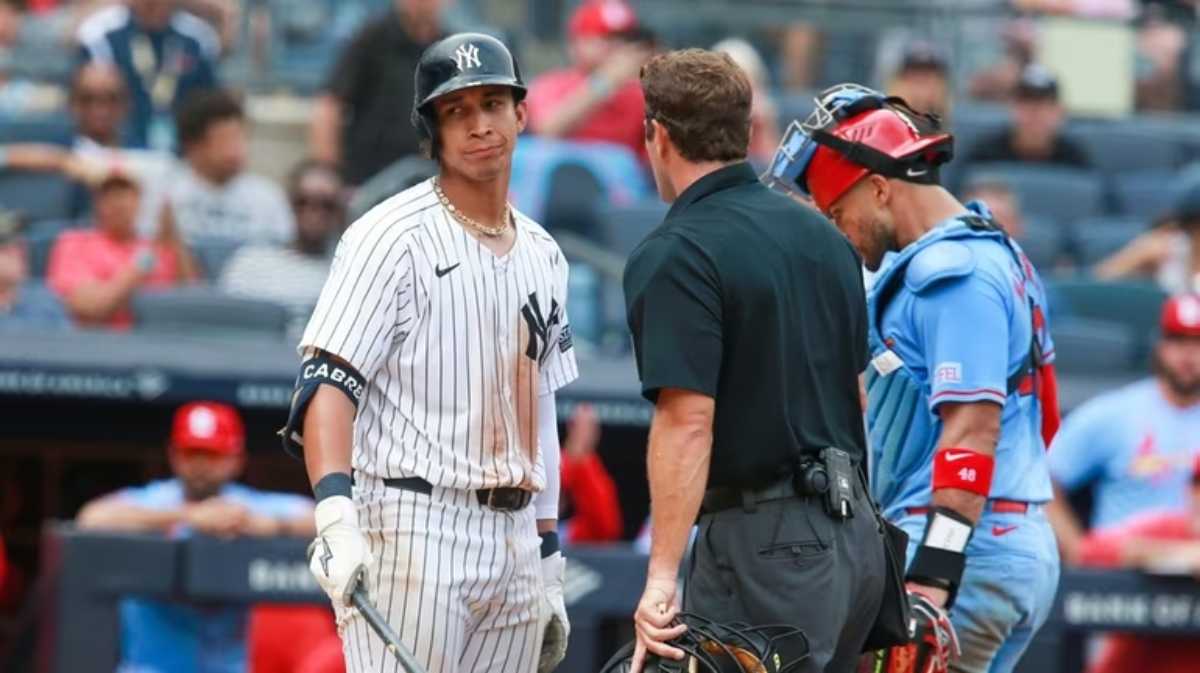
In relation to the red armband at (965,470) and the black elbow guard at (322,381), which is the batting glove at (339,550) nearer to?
the black elbow guard at (322,381)

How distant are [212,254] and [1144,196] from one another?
15.6ft

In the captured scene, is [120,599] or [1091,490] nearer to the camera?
[120,599]

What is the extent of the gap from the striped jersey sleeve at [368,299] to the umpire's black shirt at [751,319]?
47cm

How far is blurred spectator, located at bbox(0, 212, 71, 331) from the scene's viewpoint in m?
8.69

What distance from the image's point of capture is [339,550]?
437 cm

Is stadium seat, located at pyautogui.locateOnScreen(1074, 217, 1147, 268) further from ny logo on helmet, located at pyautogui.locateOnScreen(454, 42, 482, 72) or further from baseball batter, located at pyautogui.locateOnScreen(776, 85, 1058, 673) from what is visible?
ny logo on helmet, located at pyautogui.locateOnScreen(454, 42, 482, 72)

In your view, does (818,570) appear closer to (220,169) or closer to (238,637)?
(238,637)

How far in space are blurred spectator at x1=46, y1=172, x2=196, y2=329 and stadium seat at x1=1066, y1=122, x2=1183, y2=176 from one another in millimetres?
4956

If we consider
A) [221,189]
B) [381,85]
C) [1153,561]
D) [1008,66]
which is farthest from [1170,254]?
[221,189]

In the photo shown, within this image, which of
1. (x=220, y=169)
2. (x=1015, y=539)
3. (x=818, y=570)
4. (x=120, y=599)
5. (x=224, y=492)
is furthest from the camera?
(x=220, y=169)

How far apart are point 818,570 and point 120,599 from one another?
3.55m

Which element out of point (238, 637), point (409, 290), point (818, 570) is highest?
point (409, 290)

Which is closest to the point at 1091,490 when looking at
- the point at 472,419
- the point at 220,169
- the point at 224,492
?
the point at 224,492

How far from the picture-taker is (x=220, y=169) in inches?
387
